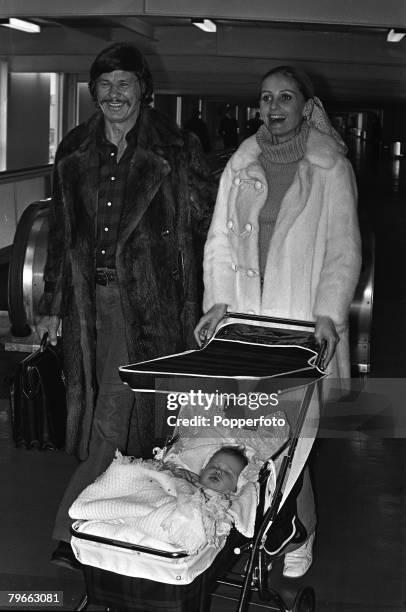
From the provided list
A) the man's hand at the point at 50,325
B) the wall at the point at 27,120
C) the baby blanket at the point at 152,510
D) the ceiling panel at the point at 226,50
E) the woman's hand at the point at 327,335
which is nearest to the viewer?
the baby blanket at the point at 152,510

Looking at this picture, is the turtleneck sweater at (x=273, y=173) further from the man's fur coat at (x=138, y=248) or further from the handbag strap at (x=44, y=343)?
the handbag strap at (x=44, y=343)

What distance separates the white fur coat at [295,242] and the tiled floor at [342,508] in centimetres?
83

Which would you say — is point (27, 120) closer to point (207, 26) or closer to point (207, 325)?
point (207, 26)

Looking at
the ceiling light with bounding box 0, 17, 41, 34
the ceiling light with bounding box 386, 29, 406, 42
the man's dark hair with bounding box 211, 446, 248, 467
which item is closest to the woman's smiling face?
the man's dark hair with bounding box 211, 446, 248, 467

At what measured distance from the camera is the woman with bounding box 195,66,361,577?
384 centimetres

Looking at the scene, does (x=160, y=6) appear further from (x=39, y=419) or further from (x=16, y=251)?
(x=39, y=419)

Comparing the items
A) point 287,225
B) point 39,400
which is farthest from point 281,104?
point 39,400

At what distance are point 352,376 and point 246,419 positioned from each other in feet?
14.0

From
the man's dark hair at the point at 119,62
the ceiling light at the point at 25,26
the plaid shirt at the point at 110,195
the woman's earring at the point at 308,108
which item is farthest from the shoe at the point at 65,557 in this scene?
the ceiling light at the point at 25,26

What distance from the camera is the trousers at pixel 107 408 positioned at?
Answer: 4.20 meters

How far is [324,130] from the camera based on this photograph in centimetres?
405

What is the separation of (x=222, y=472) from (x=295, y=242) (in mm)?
986

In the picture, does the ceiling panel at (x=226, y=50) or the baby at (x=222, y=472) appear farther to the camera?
the ceiling panel at (x=226, y=50)

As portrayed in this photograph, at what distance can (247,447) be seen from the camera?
11.7 feet
